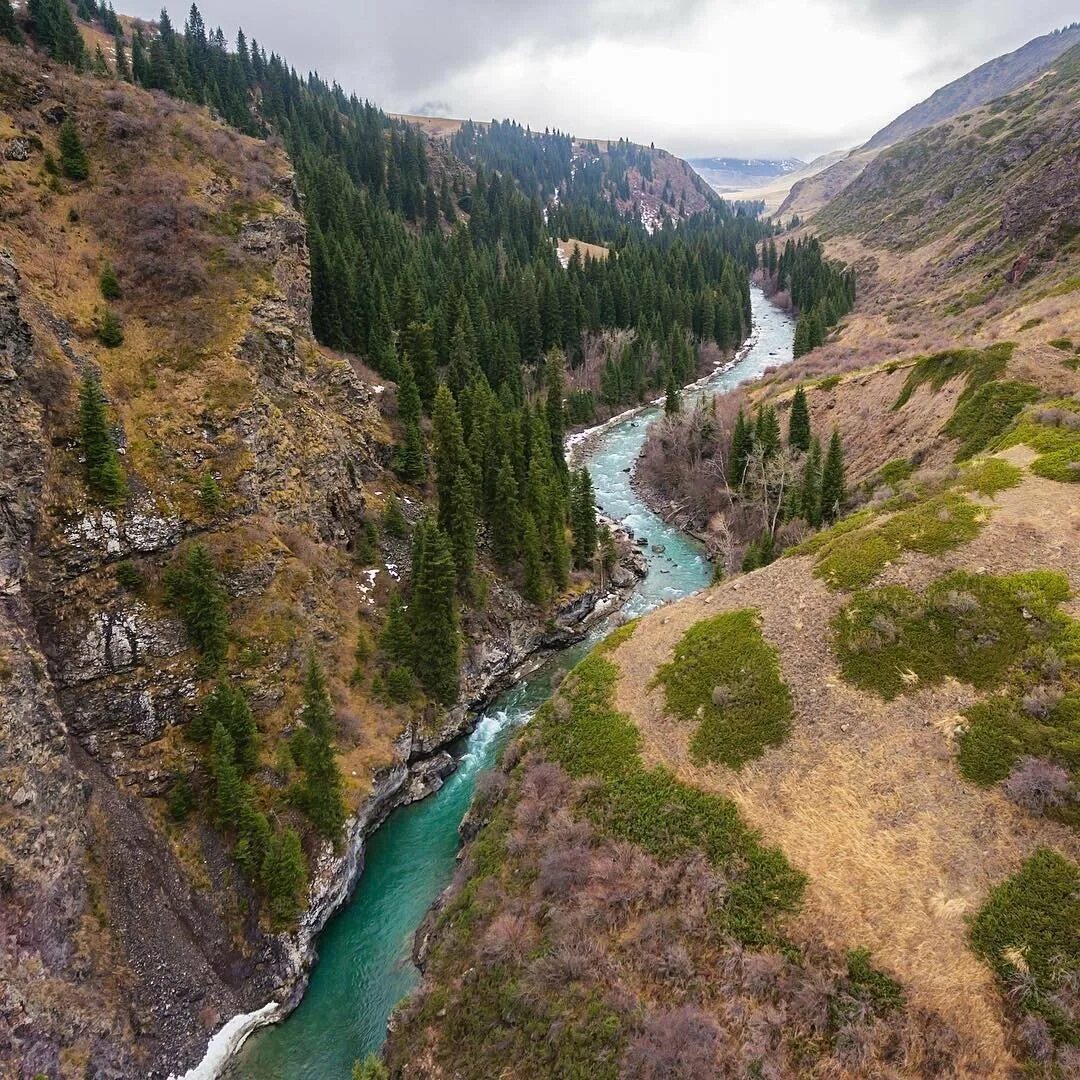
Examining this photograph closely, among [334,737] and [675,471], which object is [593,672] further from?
[675,471]

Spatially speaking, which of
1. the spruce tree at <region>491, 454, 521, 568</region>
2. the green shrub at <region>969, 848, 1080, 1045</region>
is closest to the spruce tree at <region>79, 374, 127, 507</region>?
the spruce tree at <region>491, 454, 521, 568</region>

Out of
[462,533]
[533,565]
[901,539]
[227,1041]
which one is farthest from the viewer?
[533,565]

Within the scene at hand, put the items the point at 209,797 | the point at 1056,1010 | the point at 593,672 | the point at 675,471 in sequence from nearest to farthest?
the point at 1056,1010 < the point at 209,797 < the point at 593,672 < the point at 675,471

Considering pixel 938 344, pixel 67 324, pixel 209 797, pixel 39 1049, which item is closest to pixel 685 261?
pixel 938 344

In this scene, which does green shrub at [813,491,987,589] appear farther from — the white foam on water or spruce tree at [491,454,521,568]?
the white foam on water

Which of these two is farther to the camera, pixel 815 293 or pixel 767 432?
pixel 815 293

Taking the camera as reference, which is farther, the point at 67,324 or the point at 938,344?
the point at 938,344

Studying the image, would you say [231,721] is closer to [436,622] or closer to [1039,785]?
[436,622]

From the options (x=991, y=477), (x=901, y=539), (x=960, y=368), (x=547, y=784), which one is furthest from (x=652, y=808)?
(x=960, y=368)
